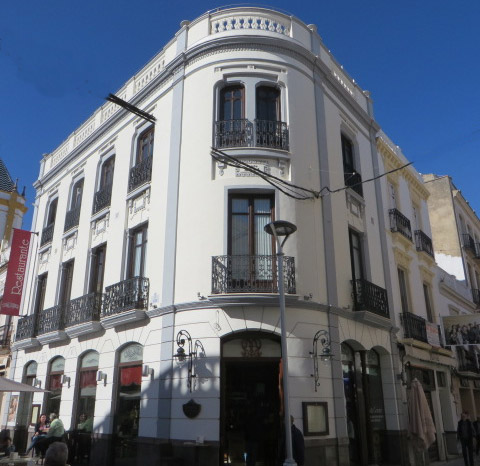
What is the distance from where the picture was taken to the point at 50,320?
60.6 ft

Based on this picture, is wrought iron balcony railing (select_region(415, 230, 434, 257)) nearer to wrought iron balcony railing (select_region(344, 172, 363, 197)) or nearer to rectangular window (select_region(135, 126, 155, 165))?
wrought iron balcony railing (select_region(344, 172, 363, 197))

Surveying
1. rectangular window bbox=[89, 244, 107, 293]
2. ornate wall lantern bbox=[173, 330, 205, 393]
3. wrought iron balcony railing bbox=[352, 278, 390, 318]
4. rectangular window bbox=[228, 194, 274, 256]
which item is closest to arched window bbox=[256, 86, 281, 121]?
rectangular window bbox=[228, 194, 274, 256]

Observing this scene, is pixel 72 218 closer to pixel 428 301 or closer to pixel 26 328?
pixel 26 328

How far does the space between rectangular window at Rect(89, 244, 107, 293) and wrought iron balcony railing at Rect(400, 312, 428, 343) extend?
1072cm

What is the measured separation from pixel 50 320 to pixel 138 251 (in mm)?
5423

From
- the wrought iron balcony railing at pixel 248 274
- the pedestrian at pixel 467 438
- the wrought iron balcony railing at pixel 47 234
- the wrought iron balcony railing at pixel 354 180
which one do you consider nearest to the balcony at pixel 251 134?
the wrought iron balcony railing at pixel 248 274

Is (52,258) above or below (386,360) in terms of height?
above

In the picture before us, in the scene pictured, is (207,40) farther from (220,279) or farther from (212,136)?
(220,279)

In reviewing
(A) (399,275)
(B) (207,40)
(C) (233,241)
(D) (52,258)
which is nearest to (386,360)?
(A) (399,275)

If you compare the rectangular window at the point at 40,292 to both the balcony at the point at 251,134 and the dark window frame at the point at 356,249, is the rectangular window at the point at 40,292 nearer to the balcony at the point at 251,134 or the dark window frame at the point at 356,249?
the balcony at the point at 251,134

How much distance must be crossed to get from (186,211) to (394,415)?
29.4ft

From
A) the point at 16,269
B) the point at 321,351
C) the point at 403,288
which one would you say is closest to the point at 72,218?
the point at 16,269

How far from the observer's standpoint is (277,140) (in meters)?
14.3

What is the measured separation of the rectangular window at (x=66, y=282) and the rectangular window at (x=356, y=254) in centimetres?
1053
